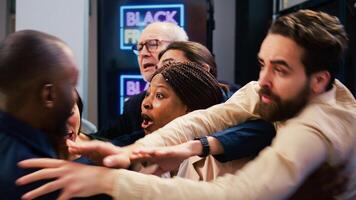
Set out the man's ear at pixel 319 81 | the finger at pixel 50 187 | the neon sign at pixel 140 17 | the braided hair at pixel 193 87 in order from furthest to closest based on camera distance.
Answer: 1. the neon sign at pixel 140 17
2. the braided hair at pixel 193 87
3. the man's ear at pixel 319 81
4. the finger at pixel 50 187

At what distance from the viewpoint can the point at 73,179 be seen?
79cm

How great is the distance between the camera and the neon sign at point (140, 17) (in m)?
3.72

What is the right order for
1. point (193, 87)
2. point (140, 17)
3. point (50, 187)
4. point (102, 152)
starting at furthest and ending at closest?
1. point (140, 17)
2. point (193, 87)
3. point (102, 152)
4. point (50, 187)

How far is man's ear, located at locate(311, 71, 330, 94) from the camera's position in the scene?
100 cm

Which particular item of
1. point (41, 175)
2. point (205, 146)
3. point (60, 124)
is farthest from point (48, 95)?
point (205, 146)

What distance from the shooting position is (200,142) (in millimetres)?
1017

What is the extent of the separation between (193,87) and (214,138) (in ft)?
1.32

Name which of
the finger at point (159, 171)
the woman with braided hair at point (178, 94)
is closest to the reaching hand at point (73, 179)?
the finger at point (159, 171)

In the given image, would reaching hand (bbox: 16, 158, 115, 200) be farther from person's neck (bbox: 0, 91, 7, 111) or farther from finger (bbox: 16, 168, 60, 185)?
person's neck (bbox: 0, 91, 7, 111)

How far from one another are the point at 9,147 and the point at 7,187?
0.26 ft

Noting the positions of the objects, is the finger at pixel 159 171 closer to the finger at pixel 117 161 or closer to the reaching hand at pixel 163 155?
the reaching hand at pixel 163 155

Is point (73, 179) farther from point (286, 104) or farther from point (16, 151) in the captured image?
point (286, 104)

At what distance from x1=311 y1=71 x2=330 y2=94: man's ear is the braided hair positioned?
47cm

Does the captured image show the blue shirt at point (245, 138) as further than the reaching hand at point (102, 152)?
Yes
